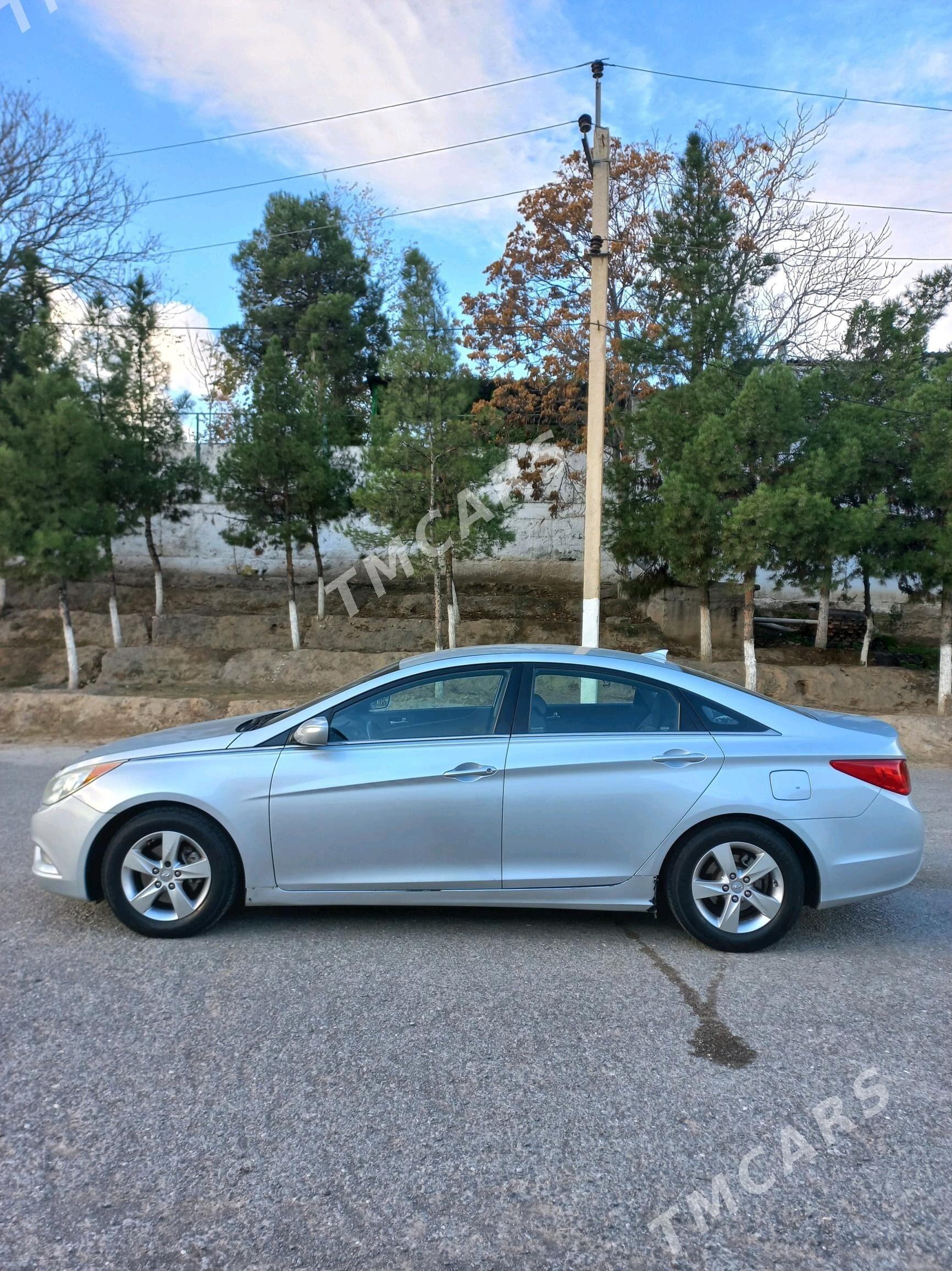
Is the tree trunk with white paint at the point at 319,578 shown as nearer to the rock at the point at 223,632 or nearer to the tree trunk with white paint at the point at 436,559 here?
the rock at the point at 223,632

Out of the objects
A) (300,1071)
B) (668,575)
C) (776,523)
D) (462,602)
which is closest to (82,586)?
(462,602)

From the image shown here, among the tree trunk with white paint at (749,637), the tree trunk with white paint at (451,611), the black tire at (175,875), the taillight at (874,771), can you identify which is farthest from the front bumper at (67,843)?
the tree trunk with white paint at (749,637)

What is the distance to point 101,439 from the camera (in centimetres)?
1662

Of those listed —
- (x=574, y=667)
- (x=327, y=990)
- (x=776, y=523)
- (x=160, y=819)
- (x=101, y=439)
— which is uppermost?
(x=101, y=439)

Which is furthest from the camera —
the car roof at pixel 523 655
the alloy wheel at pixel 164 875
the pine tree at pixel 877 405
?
the pine tree at pixel 877 405

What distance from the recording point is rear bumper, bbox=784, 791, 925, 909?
4.33 meters

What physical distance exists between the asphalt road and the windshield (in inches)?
40.5

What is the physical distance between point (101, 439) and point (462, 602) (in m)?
8.17

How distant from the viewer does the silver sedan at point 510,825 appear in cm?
434

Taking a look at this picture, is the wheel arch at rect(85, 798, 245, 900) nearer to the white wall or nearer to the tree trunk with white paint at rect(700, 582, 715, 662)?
the tree trunk with white paint at rect(700, 582, 715, 662)

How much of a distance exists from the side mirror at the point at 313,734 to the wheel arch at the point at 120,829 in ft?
1.84

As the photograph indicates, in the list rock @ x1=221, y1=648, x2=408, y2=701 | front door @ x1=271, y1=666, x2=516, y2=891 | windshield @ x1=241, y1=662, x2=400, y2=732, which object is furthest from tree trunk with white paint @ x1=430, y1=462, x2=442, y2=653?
front door @ x1=271, y1=666, x2=516, y2=891

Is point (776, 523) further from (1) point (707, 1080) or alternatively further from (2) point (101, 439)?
(2) point (101, 439)

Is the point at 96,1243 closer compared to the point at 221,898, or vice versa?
the point at 96,1243
